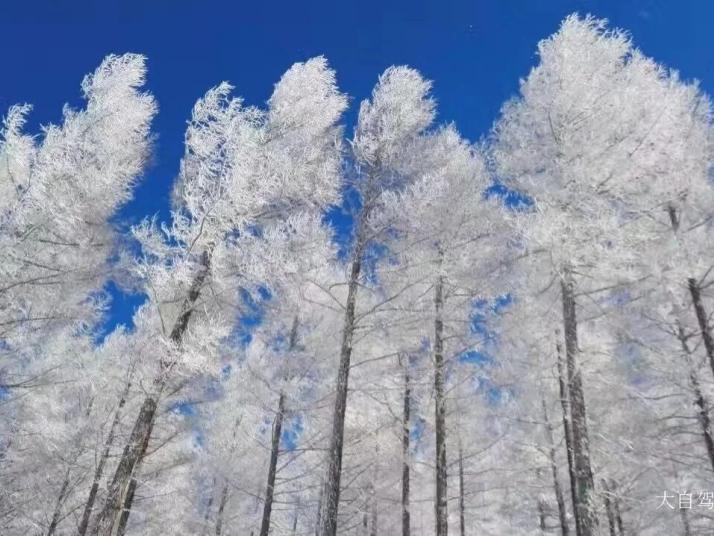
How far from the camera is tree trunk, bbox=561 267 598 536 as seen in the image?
19.6 ft

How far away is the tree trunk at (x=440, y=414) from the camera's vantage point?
7.77 metres

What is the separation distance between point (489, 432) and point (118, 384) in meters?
10.2

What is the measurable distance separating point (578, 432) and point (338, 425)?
347 cm

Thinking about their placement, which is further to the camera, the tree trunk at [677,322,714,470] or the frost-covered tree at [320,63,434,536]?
the frost-covered tree at [320,63,434,536]

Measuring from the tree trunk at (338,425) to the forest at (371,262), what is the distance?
0.13 ft

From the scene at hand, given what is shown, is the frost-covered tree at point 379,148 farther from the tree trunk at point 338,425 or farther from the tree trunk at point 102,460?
the tree trunk at point 102,460

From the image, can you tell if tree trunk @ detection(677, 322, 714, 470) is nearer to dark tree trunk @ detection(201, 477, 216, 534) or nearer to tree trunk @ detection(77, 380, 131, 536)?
tree trunk @ detection(77, 380, 131, 536)

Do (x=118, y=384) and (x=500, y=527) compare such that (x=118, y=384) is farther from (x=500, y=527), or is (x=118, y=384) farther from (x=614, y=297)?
(x=500, y=527)

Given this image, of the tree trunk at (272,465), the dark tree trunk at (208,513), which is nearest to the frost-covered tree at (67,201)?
the tree trunk at (272,465)

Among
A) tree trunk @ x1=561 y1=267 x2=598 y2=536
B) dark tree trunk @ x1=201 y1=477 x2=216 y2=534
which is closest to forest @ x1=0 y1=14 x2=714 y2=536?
tree trunk @ x1=561 y1=267 x2=598 y2=536

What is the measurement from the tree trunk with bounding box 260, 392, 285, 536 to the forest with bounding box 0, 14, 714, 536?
0.07 m

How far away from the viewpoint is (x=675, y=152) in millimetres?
7852

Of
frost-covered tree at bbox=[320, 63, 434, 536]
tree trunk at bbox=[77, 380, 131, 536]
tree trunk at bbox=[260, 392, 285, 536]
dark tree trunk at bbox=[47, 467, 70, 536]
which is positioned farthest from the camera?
dark tree trunk at bbox=[47, 467, 70, 536]

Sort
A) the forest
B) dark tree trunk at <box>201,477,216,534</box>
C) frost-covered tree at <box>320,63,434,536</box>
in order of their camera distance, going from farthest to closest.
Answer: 1. dark tree trunk at <box>201,477,216,534</box>
2. frost-covered tree at <box>320,63,434,536</box>
3. the forest
